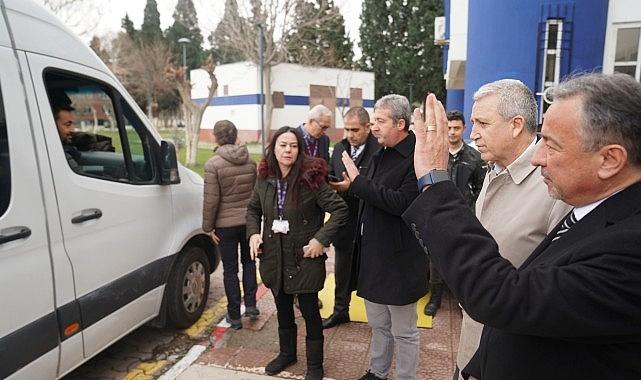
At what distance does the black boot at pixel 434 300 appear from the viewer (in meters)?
4.16

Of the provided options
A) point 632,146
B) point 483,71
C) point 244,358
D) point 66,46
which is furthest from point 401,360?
point 483,71

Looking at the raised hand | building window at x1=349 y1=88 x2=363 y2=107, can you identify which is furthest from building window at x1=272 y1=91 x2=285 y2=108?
the raised hand

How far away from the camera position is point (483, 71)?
738 cm

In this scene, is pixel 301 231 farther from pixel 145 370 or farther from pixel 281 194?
pixel 145 370

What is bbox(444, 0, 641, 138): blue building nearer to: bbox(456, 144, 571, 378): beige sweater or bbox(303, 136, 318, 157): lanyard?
bbox(303, 136, 318, 157): lanyard

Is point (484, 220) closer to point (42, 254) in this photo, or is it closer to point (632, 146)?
point (632, 146)

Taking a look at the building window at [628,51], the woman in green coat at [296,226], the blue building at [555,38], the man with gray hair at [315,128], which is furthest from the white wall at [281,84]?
the woman in green coat at [296,226]

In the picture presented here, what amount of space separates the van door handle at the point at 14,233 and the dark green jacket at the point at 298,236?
1.39 meters

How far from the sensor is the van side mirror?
337cm

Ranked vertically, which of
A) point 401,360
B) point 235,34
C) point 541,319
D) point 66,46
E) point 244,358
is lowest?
point 244,358

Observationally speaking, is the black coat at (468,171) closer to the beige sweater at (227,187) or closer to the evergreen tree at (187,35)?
the beige sweater at (227,187)

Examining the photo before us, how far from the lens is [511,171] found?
5.63 ft

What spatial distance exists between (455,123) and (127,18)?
56697 mm

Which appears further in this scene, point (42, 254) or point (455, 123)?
point (455, 123)
